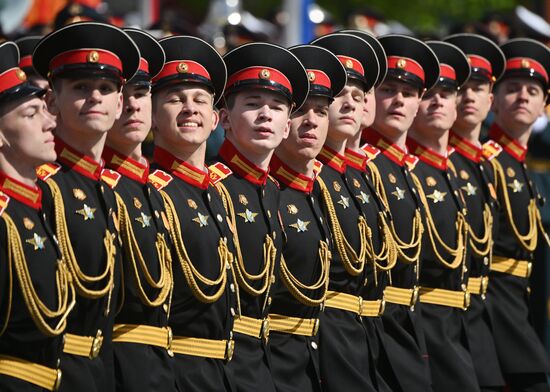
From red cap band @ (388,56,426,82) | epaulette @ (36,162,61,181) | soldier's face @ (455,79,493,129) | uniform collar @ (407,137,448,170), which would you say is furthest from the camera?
soldier's face @ (455,79,493,129)

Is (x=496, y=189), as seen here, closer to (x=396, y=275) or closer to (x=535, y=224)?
(x=535, y=224)

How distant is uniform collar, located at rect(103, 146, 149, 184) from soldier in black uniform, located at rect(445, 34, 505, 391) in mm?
3311

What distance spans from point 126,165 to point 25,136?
109 centimetres

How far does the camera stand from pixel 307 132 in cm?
905

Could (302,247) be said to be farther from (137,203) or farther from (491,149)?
(491,149)

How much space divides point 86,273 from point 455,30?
459 inches

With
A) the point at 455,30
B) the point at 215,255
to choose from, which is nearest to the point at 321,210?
the point at 215,255

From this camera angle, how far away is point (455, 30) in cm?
1845

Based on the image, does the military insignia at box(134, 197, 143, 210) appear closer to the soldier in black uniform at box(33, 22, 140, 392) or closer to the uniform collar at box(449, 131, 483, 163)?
the soldier in black uniform at box(33, 22, 140, 392)

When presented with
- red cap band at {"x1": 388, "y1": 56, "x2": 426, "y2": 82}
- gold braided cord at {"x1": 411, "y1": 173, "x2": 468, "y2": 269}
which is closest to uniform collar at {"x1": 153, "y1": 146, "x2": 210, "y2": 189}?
red cap band at {"x1": 388, "y1": 56, "x2": 426, "y2": 82}

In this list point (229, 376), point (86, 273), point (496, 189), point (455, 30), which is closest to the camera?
point (86, 273)

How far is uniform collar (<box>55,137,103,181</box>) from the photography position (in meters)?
7.49

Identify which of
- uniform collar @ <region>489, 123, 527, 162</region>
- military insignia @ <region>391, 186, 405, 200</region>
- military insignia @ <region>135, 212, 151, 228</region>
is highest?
uniform collar @ <region>489, 123, 527, 162</region>

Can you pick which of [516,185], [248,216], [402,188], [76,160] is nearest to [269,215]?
[248,216]
